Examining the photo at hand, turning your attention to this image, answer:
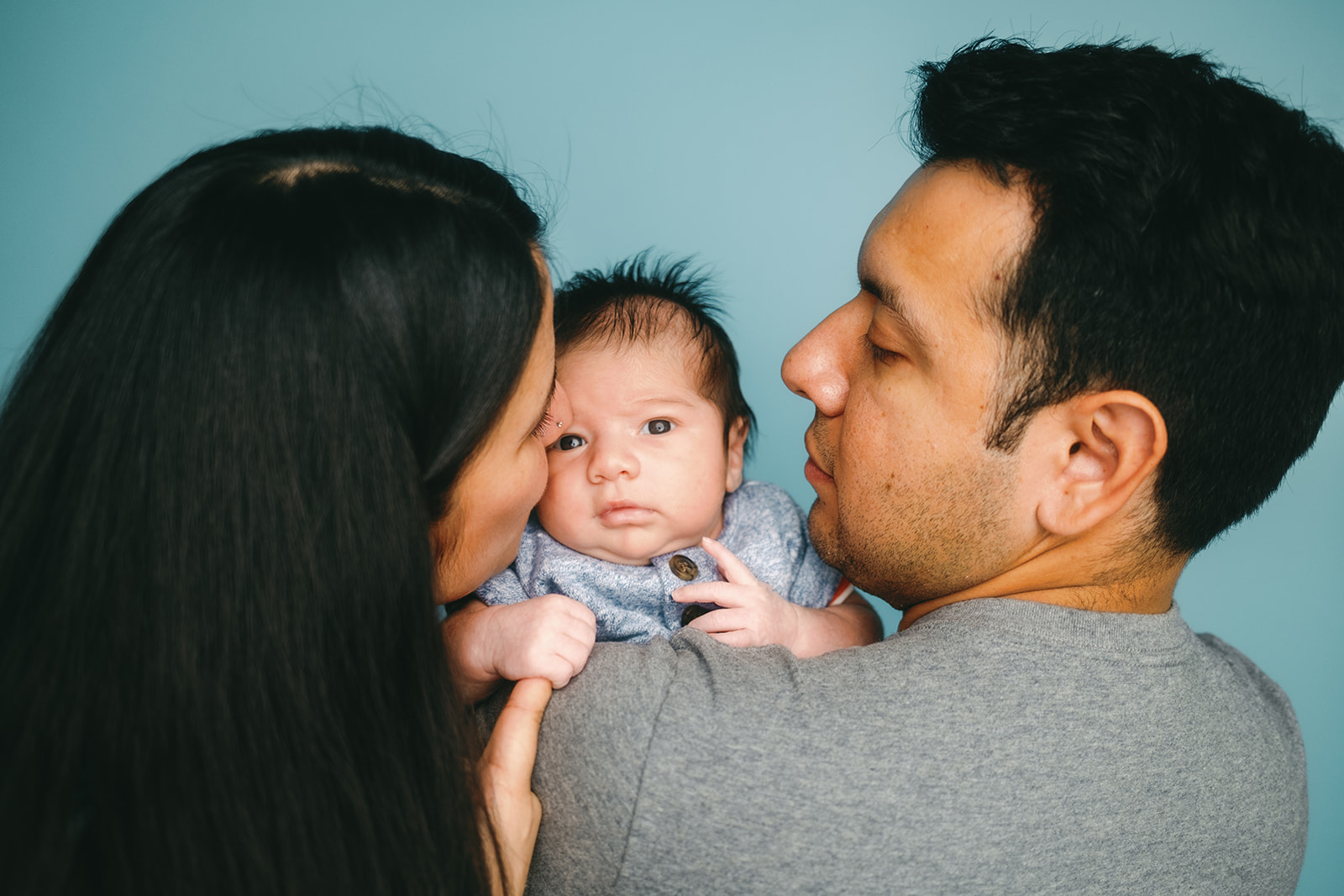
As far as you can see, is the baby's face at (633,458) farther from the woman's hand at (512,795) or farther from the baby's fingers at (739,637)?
the woman's hand at (512,795)

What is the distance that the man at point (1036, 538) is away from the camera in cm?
98

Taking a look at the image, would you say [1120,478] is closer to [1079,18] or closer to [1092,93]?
[1092,93]

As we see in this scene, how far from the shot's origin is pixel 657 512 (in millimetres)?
1652

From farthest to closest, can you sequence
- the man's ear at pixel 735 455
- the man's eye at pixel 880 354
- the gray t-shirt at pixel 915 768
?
the man's ear at pixel 735 455, the man's eye at pixel 880 354, the gray t-shirt at pixel 915 768

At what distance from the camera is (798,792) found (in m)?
0.97

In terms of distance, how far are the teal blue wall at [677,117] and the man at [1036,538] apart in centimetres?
95

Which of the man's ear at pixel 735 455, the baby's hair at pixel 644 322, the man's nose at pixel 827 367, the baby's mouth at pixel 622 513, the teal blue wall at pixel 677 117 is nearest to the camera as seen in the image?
the man's nose at pixel 827 367

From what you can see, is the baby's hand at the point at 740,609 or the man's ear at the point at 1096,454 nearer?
the man's ear at the point at 1096,454

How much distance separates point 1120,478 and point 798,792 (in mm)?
670

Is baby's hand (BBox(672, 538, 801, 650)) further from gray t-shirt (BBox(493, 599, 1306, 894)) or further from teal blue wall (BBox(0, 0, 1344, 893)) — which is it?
teal blue wall (BBox(0, 0, 1344, 893))

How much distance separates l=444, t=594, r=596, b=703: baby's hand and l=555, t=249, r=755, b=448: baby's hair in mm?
627

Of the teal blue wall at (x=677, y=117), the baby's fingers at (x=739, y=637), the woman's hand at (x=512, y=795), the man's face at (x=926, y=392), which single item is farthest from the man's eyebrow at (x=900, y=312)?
the teal blue wall at (x=677, y=117)

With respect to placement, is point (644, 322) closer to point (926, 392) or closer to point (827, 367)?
point (827, 367)

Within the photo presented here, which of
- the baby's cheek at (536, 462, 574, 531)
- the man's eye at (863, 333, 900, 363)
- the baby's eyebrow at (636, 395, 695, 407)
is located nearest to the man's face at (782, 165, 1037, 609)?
the man's eye at (863, 333, 900, 363)
